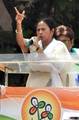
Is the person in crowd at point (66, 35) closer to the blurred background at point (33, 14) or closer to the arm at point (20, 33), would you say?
the blurred background at point (33, 14)

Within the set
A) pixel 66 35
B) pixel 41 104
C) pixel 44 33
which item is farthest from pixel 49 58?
pixel 66 35

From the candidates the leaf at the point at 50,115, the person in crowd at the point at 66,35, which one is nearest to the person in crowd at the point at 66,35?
the person in crowd at the point at 66,35

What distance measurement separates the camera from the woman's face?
3941 millimetres

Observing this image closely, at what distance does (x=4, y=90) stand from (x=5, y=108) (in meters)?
0.14

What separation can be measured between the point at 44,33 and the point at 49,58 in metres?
0.28

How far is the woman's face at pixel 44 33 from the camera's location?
3.94 meters

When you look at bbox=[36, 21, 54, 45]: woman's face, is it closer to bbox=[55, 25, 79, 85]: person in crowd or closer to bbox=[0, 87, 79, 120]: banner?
bbox=[55, 25, 79, 85]: person in crowd

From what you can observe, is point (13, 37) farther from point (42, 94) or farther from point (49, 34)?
point (42, 94)

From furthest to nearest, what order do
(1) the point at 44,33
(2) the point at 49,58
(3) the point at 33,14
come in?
1. (3) the point at 33,14
2. (1) the point at 44,33
3. (2) the point at 49,58

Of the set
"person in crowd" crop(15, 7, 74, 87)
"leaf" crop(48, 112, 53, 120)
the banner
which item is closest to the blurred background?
"person in crowd" crop(15, 7, 74, 87)

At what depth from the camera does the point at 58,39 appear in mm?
4301

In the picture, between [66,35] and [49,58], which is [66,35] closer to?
[66,35]

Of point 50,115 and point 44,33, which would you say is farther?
point 44,33

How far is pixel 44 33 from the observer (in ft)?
13.0
